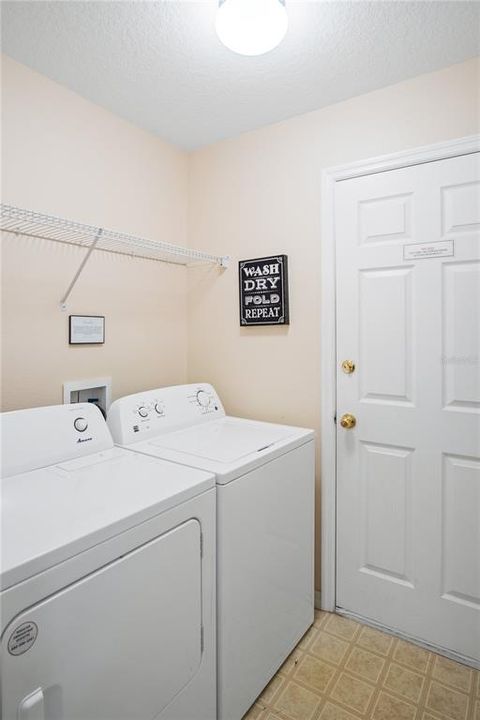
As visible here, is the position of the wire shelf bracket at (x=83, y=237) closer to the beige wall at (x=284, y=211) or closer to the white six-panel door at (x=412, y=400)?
the beige wall at (x=284, y=211)

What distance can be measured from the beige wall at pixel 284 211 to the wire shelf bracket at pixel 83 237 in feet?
0.78

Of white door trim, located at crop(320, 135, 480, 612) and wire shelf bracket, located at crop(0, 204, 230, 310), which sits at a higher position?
wire shelf bracket, located at crop(0, 204, 230, 310)

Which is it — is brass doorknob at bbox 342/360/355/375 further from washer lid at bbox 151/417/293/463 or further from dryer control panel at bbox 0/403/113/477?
dryer control panel at bbox 0/403/113/477

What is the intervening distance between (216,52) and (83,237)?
920 mm

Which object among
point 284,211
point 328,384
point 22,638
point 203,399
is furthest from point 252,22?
point 22,638

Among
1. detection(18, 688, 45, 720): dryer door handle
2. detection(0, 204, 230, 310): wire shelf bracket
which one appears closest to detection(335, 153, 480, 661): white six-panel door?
detection(0, 204, 230, 310): wire shelf bracket

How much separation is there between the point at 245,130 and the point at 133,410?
1.62 meters

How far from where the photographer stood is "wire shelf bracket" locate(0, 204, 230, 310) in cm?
152

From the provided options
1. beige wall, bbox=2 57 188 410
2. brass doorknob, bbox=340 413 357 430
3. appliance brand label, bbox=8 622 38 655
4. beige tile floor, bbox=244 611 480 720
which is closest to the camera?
appliance brand label, bbox=8 622 38 655

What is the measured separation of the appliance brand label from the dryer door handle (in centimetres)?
10

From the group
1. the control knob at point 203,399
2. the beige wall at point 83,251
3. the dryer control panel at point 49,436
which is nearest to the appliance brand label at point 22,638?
the dryer control panel at point 49,436

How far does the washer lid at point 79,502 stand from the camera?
90 centimetres

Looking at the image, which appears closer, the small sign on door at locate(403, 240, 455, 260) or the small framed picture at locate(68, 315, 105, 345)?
the small sign on door at locate(403, 240, 455, 260)

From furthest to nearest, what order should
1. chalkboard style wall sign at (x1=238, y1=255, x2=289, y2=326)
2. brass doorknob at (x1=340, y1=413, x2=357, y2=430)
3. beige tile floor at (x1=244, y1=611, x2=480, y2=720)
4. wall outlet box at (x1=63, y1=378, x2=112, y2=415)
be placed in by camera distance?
1. chalkboard style wall sign at (x1=238, y1=255, x2=289, y2=326)
2. brass doorknob at (x1=340, y1=413, x2=357, y2=430)
3. wall outlet box at (x1=63, y1=378, x2=112, y2=415)
4. beige tile floor at (x1=244, y1=611, x2=480, y2=720)
